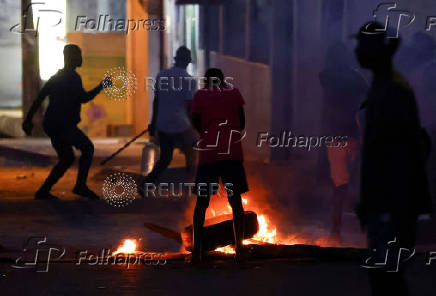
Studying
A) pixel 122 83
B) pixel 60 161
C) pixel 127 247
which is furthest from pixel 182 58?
pixel 122 83

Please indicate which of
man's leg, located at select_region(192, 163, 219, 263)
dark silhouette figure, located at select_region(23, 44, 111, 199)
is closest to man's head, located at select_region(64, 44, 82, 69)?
dark silhouette figure, located at select_region(23, 44, 111, 199)

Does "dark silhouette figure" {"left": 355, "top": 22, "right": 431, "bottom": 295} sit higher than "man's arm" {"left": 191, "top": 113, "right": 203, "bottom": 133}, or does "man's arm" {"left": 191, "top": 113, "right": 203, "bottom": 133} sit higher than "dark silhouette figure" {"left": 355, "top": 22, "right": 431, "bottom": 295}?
"dark silhouette figure" {"left": 355, "top": 22, "right": 431, "bottom": 295}

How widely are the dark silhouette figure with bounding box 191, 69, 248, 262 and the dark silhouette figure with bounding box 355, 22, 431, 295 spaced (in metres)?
3.16

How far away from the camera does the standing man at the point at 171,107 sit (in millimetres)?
12266

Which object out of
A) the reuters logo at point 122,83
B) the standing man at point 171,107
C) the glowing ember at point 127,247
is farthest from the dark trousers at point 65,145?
the reuters logo at point 122,83

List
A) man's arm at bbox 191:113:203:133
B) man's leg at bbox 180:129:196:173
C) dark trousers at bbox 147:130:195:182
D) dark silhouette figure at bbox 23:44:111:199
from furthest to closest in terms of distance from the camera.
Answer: man's leg at bbox 180:129:196:173, dark trousers at bbox 147:130:195:182, dark silhouette figure at bbox 23:44:111:199, man's arm at bbox 191:113:203:133

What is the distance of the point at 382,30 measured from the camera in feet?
18.9

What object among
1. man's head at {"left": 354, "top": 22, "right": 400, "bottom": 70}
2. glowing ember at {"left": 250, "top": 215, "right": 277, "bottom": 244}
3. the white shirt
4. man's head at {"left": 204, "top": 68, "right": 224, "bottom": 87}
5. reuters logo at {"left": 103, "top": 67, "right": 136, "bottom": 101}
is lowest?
reuters logo at {"left": 103, "top": 67, "right": 136, "bottom": 101}

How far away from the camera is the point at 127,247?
31.4 ft

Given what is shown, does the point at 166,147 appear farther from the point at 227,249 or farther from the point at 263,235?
the point at 227,249

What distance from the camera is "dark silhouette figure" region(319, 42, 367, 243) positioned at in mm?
9938

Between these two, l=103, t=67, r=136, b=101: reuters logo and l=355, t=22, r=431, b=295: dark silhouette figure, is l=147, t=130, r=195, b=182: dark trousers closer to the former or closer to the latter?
l=355, t=22, r=431, b=295: dark silhouette figure

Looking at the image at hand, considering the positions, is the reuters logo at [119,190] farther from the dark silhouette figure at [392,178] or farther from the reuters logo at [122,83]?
the reuters logo at [122,83]

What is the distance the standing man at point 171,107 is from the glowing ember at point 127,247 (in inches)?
105
